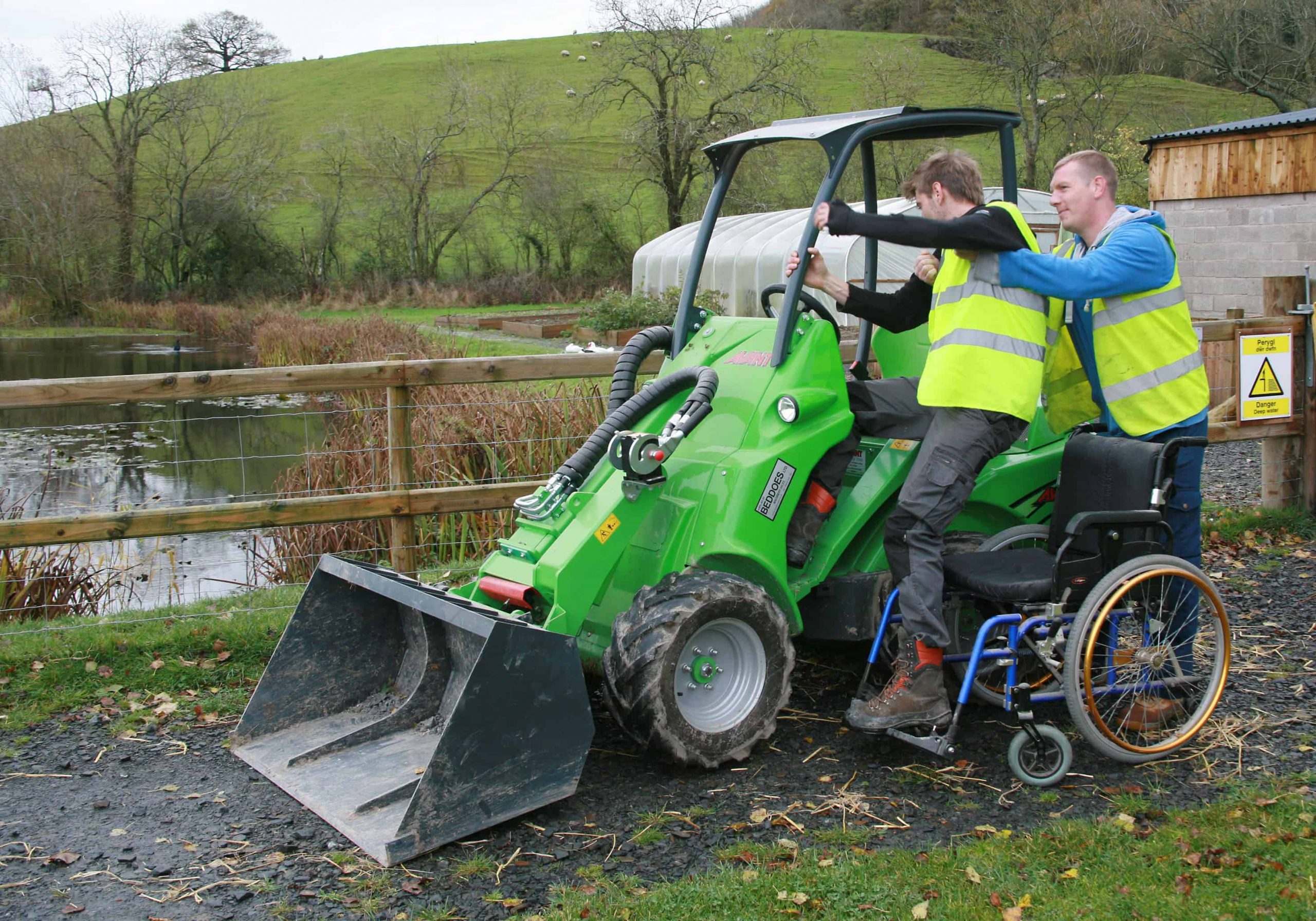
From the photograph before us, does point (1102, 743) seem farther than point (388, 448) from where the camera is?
No

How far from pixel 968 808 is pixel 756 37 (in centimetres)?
3766

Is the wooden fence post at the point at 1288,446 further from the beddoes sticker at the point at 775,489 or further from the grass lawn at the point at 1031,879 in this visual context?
the beddoes sticker at the point at 775,489

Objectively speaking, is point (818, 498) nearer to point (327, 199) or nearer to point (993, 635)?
point (993, 635)

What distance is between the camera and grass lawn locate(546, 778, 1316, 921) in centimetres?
333

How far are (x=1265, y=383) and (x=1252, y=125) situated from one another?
1133cm

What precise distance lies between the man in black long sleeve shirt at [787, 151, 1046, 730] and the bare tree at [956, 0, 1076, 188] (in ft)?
92.0

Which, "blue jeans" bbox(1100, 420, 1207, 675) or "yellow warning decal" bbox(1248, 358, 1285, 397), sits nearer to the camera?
"blue jeans" bbox(1100, 420, 1207, 675)

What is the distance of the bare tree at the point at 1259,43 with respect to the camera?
31781mm

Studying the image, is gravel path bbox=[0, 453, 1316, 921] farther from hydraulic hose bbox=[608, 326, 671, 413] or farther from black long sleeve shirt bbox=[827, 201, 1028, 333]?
black long sleeve shirt bbox=[827, 201, 1028, 333]

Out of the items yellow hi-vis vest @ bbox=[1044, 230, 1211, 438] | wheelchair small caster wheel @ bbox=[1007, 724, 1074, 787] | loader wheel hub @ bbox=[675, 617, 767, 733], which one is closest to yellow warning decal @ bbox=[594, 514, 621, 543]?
loader wheel hub @ bbox=[675, 617, 767, 733]

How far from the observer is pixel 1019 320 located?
4.32 meters

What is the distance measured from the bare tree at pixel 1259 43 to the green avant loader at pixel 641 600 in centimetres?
3250

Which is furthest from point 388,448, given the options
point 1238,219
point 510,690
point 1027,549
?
point 1238,219

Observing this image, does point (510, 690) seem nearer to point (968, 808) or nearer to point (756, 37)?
point (968, 808)
